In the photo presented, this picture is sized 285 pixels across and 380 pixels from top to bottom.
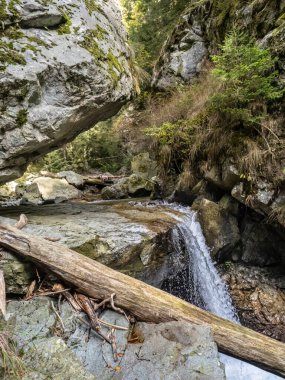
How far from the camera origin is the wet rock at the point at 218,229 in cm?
596

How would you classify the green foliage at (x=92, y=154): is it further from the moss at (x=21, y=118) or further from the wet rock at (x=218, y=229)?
the moss at (x=21, y=118)

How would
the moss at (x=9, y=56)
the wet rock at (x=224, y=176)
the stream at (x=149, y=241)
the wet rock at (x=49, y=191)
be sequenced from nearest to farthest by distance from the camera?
1. the moss at (x=9, y=56)
2. the stream at (x=149, y=241)
3. the wet rock at (x=224, y=176)
4. the wet rock at (x=49, y=191)

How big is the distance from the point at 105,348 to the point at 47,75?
13.3 ft

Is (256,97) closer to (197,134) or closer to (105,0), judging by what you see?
(197,134)

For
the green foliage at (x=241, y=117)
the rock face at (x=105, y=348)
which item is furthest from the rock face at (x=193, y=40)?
the rock face at (x=105, y=348)

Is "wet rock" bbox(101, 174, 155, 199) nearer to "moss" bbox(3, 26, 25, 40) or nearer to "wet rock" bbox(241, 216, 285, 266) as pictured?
"wet rock" bbox(241, 216, 285, 266)

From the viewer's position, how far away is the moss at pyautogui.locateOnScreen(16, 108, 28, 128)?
456 centimetres

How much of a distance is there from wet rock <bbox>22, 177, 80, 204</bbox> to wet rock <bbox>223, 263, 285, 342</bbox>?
21.3 ft

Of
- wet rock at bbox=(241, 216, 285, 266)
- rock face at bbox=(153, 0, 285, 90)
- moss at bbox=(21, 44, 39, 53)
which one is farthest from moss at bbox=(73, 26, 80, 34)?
rock face at bbox=(153, 0, 285, 90)

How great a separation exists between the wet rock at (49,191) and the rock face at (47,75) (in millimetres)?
5095

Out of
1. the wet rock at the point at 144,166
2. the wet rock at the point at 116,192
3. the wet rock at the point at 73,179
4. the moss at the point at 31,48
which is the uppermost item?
the moss at the point at 31,48

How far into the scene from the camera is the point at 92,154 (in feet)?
53.8

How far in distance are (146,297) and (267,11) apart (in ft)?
23.2

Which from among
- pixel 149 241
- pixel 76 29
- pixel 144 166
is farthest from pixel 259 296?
pixel 144 166
